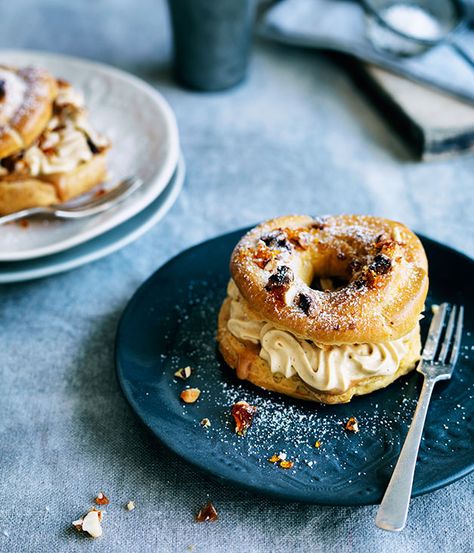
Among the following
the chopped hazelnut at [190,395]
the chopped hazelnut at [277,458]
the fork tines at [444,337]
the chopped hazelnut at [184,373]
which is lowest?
the chopped hazelnut at [184,373]

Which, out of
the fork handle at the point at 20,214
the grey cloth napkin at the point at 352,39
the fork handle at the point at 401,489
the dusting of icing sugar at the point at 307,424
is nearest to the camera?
the fork handle at the point at 401,489

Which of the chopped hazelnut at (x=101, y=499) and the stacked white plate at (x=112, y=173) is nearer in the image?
the chopped hazelnut at (x=101, y=499)

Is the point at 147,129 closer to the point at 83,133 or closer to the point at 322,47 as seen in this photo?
the point at 83,133

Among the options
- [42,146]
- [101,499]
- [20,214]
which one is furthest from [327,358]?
[42,146]

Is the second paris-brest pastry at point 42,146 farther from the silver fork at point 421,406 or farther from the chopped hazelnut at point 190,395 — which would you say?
the silver fork at point 421,406

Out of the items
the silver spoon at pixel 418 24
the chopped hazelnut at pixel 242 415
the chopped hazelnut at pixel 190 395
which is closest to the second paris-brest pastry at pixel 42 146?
the chopped hazelnut at pixel 190 395

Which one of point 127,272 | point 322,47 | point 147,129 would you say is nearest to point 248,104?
point 322,47
